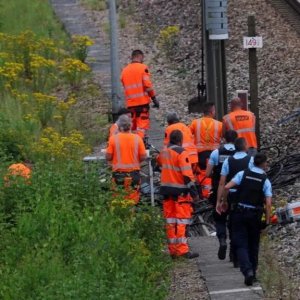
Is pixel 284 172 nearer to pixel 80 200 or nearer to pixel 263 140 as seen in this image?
pixel 263 140

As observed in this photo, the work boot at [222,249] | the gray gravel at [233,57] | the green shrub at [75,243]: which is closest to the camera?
the green shrub at [75,243]

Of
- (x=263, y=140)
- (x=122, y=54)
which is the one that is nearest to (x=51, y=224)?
(x=263, y=140)

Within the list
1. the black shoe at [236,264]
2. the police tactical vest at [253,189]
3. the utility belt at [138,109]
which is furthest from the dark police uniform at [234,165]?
the utility belt at [138,109]

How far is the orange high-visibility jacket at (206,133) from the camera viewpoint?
16.8 metres

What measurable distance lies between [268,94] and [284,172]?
5.16 meters

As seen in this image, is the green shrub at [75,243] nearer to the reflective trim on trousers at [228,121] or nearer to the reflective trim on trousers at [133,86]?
the reflective trim on trousers at [228,121]

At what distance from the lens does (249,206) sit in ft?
43.3

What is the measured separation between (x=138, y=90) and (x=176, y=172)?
4.38 metres

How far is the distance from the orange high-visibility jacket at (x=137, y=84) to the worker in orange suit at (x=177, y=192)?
4.03 metres

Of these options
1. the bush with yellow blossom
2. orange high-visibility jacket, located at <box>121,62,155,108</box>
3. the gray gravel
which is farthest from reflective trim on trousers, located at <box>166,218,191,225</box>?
orange high-visibility jacket, located at <box>121,62,155,108</box>

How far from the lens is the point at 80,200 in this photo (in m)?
14.5

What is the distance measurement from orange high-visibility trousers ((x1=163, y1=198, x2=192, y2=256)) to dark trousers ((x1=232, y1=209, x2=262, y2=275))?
111 cm

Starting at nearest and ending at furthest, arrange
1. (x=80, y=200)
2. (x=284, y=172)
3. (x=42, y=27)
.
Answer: (x=80, y=200) → (x=284, y=172) → (x=42, y=27)

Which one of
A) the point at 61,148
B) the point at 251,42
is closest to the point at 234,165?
the point at 61,148
